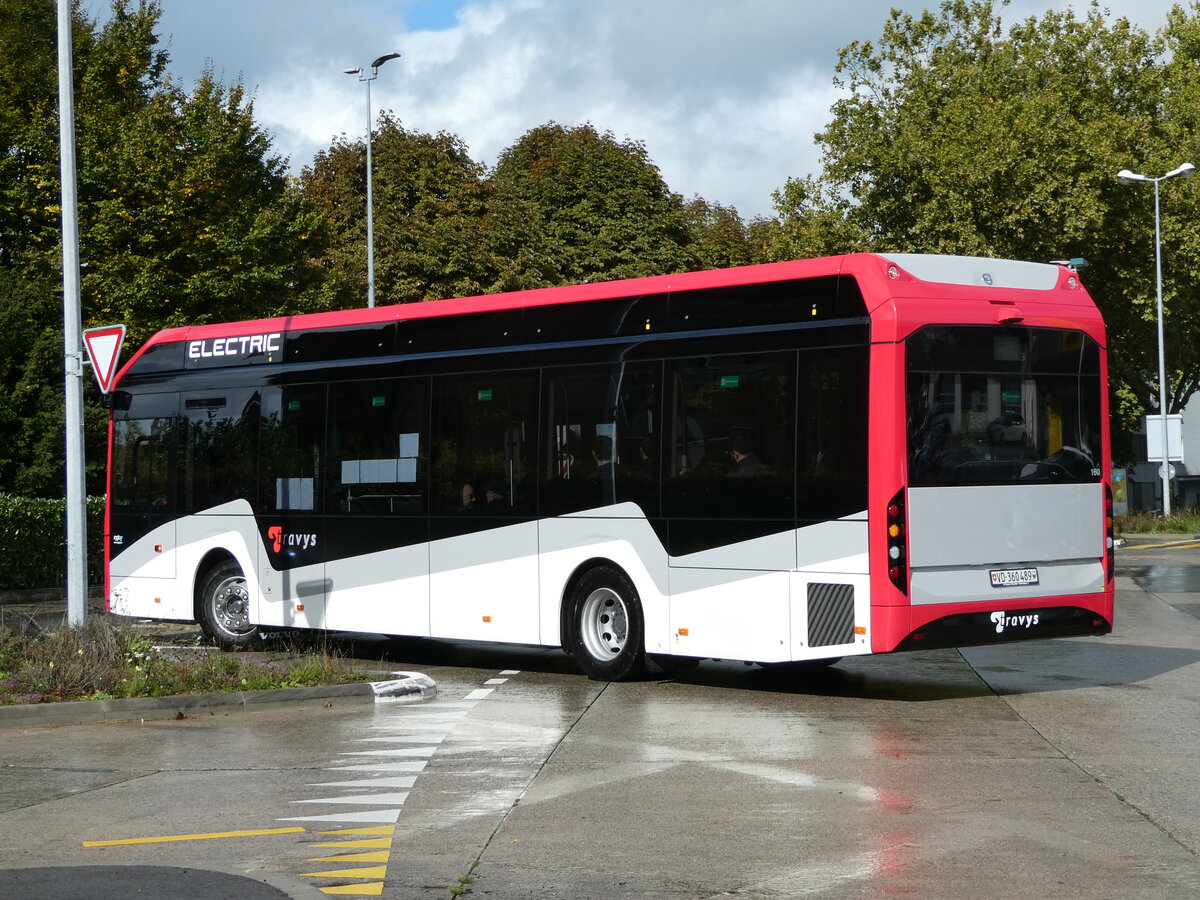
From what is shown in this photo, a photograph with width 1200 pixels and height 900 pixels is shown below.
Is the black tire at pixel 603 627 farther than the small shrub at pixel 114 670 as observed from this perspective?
Yes

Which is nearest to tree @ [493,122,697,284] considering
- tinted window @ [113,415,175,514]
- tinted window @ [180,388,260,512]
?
tinted window @ [113,415,175,514]

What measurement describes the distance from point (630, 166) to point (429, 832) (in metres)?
55.7

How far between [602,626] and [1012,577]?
3541 millimetres

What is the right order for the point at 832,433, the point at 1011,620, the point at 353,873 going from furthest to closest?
the point at 1011,620 → the point at 832,433 → the point at 353,873

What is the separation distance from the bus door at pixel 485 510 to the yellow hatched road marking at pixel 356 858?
7069 millimetres

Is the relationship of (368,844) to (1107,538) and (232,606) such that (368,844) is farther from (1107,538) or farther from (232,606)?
(232,606)

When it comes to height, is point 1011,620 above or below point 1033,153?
below

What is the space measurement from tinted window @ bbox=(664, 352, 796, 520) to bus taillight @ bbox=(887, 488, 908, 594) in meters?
0.90

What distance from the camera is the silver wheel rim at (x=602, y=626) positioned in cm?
1405

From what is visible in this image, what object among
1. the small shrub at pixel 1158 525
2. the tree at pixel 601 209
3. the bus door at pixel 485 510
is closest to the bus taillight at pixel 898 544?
the bus door at pixel 485 510

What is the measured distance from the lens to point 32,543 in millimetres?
27312

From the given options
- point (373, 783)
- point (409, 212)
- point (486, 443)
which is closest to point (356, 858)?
point (373, 783)

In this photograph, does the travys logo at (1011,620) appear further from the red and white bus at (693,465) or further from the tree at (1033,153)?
the tree at (1033,153)

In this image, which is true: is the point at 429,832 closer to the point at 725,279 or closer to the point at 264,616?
the point at 725,279
